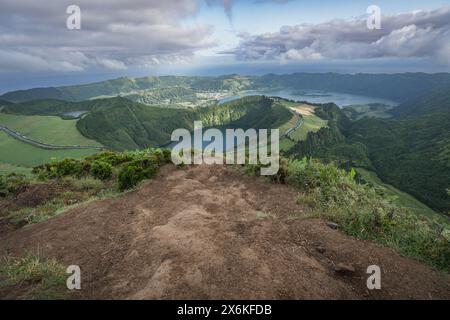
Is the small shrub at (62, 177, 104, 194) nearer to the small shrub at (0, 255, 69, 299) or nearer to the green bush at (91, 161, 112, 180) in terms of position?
the green bush at (91, 161, 112, 180)

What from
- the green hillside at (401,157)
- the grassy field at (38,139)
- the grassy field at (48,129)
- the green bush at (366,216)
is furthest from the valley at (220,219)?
the grassy field at (48,129)

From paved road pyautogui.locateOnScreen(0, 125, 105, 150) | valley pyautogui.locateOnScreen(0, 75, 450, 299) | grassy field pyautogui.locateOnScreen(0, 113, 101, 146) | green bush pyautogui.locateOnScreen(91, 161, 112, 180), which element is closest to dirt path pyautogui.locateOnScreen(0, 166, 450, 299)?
valley pyautogui.locateOnScreen(0, 75, 450, 299)

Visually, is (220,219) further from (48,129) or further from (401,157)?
(401,157)

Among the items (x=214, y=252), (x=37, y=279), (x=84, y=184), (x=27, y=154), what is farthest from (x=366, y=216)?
(x=27, y=154)

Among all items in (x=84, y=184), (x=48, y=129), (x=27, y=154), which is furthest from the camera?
(x=48, y=129)

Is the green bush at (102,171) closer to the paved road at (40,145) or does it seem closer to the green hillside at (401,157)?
the green hillside at (401,157)
